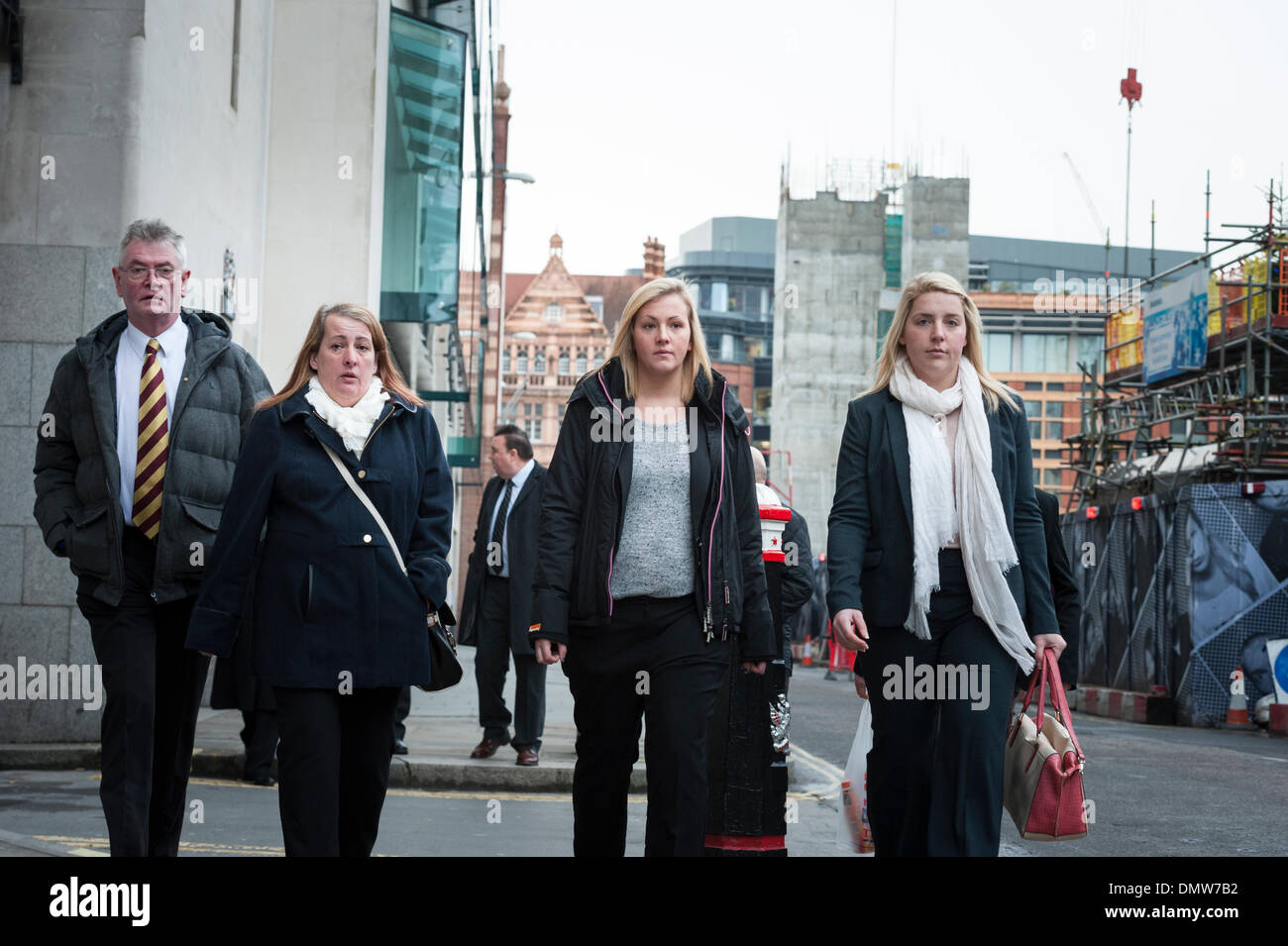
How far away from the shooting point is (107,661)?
5148 mm

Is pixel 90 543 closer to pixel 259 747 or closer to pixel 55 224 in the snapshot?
pixel 259 747

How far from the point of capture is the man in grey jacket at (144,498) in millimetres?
5121

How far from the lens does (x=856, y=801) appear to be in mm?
5973

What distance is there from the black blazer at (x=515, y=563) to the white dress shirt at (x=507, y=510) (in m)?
0.01

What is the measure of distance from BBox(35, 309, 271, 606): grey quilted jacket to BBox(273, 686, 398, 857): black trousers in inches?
30.1

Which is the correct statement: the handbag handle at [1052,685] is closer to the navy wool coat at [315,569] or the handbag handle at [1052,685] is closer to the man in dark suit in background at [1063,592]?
the man in dark suit in background at [1063,592]

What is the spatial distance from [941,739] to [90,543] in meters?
2.79

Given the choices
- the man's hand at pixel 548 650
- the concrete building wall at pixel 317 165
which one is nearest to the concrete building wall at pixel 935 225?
the concrete building wall at pixel 317 165

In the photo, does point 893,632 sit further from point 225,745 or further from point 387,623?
point 225,745

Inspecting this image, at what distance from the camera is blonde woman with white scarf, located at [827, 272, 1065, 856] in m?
4.84

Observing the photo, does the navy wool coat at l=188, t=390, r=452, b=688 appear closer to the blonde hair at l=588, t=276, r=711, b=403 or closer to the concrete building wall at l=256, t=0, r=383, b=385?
the blonde hair at l=588, t=276, r=711, b=403

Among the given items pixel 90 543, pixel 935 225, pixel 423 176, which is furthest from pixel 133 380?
pixel 935 225
